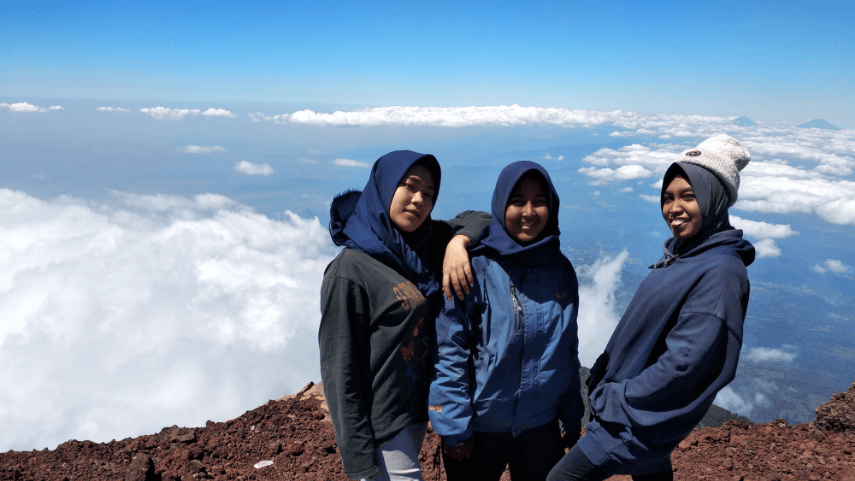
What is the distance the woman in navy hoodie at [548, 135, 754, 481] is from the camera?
7.55 feet

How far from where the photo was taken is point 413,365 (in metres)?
2.86

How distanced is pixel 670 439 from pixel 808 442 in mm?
4853

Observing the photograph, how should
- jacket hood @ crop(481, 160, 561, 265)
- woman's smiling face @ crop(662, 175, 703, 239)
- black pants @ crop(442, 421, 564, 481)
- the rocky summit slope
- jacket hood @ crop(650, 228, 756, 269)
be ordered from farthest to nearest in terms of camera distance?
the rocky summit slope, black pants @ crop(442, 421, 564, 481), jacket hood @ crop(481, 160, 561, 265), woman's smiling face @ crop(662, 175, 703, 239), jacket hood @ crop(650, 228, 756, 269)

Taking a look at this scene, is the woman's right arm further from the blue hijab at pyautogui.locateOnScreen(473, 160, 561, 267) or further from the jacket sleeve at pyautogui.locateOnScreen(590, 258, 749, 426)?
the jacket sleeve at pyautogui.locateOnScreen(590, 258, 749, 426)

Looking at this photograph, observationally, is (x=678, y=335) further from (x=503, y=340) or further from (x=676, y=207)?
(x=503, y=340)

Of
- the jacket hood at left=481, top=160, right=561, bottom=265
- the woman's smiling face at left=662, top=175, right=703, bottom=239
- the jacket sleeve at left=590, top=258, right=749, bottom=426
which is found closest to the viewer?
the jacket sleeve at left=590, top=258, right=749, bottom=426

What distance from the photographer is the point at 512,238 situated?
9.24 ft

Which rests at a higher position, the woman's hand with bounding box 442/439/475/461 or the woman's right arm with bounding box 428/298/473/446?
the woman's right arm with bounding box 428/298/473/446

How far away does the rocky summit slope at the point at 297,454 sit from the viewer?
16.7 ft

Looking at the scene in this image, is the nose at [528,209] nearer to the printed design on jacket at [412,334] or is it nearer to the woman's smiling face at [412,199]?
the woman's smiling face at [412,199]

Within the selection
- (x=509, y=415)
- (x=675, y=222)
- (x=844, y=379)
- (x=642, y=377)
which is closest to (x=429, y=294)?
(x=509, y=415)

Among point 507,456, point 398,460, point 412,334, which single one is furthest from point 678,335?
point 398,460

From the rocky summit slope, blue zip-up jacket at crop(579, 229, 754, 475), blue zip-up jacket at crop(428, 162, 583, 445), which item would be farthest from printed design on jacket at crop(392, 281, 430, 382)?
the rocky summit slope

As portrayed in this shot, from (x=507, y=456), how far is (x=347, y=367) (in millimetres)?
1224
